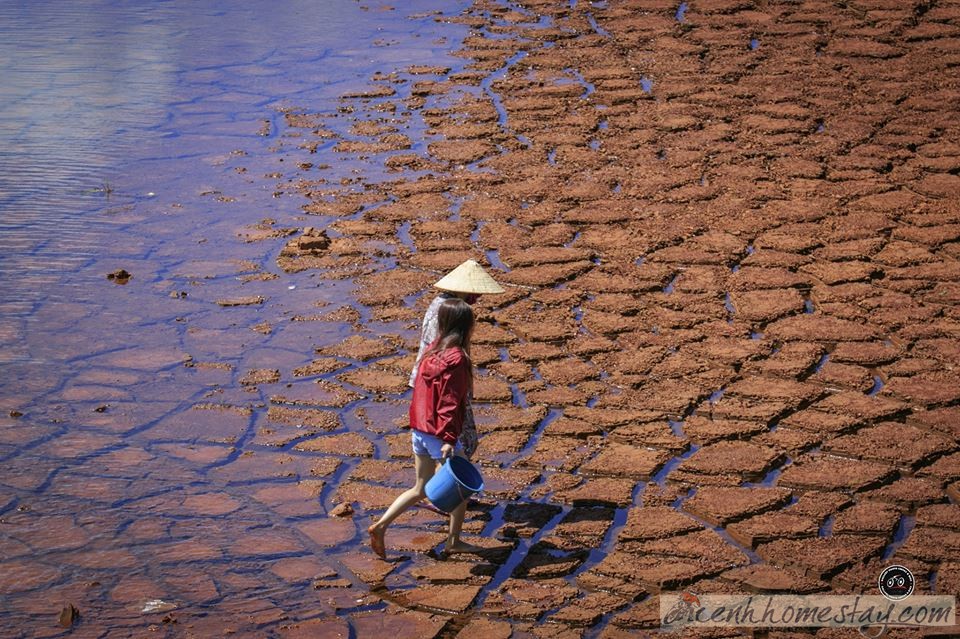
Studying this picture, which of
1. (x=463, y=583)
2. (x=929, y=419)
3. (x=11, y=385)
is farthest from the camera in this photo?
(x=11, y=385)

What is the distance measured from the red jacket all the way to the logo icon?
1.84 m

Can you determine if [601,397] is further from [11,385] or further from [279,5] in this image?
[279,5]

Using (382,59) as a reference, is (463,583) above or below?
below

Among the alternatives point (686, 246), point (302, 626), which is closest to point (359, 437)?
point (302, 626)

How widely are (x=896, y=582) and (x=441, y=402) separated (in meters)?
→ 1.99

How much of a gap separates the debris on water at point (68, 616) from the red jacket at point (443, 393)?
155 cm

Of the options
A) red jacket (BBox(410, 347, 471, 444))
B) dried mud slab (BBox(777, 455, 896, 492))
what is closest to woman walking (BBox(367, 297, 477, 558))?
red jacket (BBox(410, 347, 471, 444))

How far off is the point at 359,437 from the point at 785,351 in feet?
8.21

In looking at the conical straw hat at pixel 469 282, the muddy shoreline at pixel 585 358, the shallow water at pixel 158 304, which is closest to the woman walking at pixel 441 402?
the conical straw hat at pixel 469 282

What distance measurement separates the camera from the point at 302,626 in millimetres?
4930

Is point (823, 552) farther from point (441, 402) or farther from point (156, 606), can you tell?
point (156, 606)

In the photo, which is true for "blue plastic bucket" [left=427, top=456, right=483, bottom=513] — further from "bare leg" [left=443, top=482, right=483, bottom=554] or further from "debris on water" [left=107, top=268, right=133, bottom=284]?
"debris on water" [left=107, top=268, right=133, bottom=284]

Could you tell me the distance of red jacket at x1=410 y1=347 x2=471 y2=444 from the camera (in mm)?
5219

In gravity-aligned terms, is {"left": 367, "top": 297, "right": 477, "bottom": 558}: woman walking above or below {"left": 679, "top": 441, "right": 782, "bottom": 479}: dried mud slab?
above
